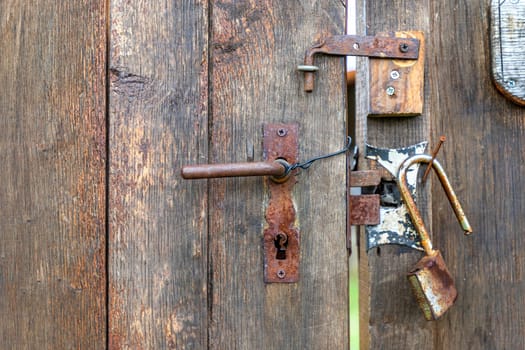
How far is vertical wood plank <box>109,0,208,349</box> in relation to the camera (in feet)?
2.92

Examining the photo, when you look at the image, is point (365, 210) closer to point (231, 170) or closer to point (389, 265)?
point (389, 265)

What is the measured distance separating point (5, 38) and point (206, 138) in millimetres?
389

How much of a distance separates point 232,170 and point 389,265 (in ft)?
1.06

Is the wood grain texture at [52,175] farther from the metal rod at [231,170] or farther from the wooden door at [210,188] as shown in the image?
the metal rod at [231,170]

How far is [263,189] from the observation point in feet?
2.93

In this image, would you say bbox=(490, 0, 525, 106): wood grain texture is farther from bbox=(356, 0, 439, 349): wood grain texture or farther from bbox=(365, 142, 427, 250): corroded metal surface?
bbox=(365, 142, 427, 250): corroded metal surface

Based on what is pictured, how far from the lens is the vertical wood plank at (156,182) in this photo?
889 millimetres

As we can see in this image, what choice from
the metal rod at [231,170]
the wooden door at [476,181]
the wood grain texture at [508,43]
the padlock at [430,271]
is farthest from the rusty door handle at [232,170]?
the wood grain texture at [508,43]

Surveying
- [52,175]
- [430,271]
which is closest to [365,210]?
[430,271]

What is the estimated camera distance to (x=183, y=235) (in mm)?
892

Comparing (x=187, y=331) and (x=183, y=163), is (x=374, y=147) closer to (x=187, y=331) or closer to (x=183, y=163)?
(x=183, y=163)

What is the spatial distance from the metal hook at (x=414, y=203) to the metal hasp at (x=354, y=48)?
18 cm

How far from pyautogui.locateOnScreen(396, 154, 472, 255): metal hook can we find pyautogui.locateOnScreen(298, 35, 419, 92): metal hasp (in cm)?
18

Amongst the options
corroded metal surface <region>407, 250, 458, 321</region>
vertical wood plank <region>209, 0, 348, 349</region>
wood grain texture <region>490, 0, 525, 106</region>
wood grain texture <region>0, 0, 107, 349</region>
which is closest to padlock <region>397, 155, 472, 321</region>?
corroded metal surface <region>407, 250, 458, 321</region>
